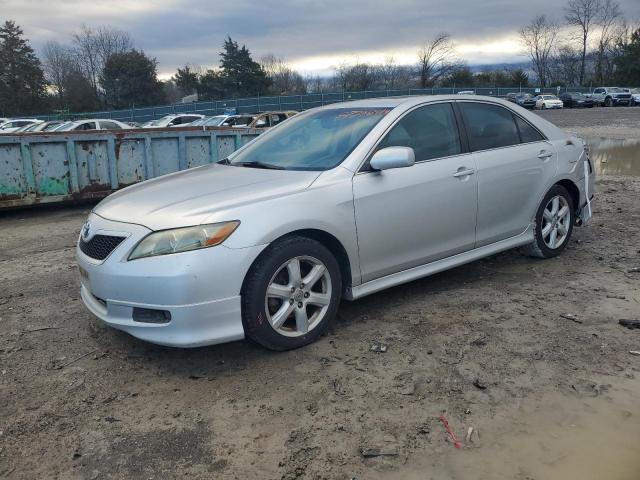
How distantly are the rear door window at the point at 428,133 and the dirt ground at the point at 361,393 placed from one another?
1176mm

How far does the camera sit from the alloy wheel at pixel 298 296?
3.46 m

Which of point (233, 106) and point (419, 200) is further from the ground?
point (233, 106)

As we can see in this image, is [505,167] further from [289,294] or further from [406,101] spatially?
[289,294]

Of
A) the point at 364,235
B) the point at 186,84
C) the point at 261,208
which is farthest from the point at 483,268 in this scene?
the point at 186,84

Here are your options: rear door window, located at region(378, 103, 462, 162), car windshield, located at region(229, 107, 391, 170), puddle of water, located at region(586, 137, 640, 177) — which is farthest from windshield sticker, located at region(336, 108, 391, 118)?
puddle of water, located at region(586, 137, 640, 177)

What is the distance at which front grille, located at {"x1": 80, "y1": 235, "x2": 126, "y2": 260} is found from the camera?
3387 millimetres

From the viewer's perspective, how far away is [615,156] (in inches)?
582

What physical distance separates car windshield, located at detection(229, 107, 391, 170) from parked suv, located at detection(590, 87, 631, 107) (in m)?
51.1

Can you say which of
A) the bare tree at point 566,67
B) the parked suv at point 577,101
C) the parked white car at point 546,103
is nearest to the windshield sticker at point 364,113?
the parked white car at point 546,103

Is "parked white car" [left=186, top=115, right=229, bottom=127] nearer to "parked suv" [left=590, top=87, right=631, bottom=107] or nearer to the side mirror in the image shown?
the side mirror

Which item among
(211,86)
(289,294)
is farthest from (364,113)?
(211,86)

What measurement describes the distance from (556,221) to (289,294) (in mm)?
3156

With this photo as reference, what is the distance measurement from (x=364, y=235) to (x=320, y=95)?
42.8 meters

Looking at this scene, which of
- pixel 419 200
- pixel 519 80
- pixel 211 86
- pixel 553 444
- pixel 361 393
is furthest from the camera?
pixel 519 80
